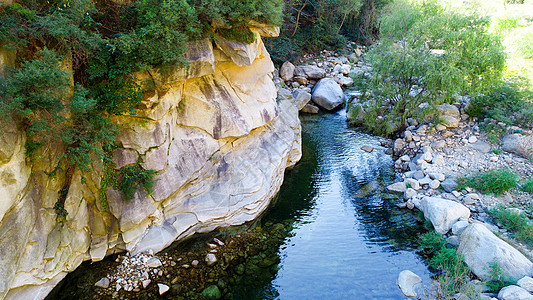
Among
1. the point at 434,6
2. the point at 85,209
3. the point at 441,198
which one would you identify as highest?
the point at 434,6

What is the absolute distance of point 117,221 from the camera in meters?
10.4

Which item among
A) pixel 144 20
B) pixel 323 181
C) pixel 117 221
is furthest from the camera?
pixel 323 181

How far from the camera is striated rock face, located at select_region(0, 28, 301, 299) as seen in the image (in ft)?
26.9

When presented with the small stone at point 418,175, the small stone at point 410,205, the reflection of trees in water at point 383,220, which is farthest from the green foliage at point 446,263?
the small stone at point 418,175

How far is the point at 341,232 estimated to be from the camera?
41.2 feet

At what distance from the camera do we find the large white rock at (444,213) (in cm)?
1200

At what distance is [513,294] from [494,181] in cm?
652

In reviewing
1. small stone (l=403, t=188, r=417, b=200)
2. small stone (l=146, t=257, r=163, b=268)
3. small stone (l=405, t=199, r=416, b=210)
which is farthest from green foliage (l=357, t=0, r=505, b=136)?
small stone (l=146, t=257, r=163, b=268)

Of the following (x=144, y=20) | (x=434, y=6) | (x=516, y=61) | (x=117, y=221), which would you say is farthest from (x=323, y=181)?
(x=516, y=61)

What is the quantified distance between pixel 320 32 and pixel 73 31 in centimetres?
3203

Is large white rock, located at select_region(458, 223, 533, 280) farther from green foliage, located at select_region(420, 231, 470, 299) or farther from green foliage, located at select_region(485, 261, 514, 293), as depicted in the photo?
green foliage, located at select_region(420, 231, 470, 299)

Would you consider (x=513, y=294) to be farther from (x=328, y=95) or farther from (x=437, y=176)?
(x=328, y=95)

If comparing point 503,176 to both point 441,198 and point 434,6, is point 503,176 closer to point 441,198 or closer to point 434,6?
point 441,198

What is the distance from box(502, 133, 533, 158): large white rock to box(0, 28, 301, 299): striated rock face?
10.8 meters
